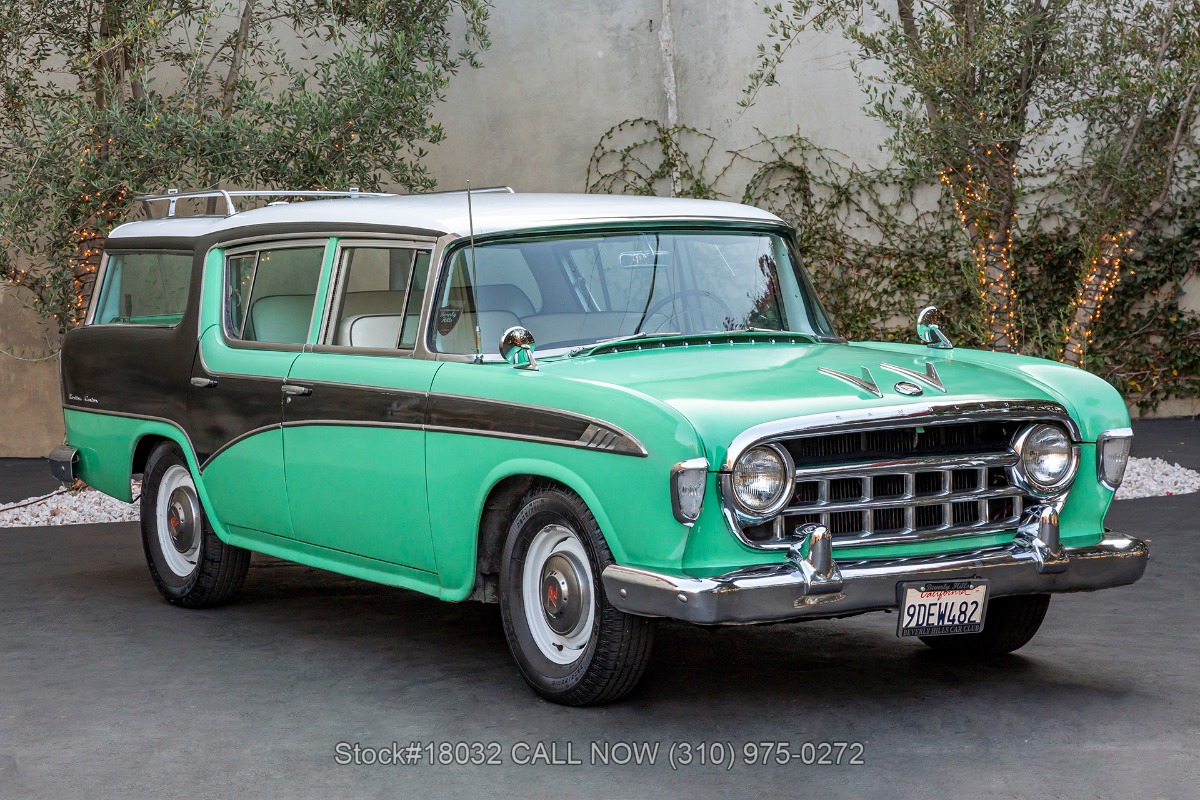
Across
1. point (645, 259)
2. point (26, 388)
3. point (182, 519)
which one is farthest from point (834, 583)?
point (26, 388)

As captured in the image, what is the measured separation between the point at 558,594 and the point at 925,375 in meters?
1.44

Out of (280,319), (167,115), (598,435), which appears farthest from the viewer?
(167,115)

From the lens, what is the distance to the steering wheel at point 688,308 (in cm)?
568

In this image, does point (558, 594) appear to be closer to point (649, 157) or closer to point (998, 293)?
point (998, 293)

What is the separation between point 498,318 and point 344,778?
1835 millimetres

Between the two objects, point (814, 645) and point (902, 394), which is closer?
point (902, 394)

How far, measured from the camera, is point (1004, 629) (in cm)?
578

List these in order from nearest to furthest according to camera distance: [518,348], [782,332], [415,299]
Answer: [518,348] → [415,299] → [782,332]

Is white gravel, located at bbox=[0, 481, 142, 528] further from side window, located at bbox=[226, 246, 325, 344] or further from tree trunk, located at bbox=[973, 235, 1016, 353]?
tree trunk, located at bbox=[973, 235, 1016, 353]

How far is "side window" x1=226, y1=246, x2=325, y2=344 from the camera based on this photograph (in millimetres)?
6445

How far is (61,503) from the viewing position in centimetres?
1078

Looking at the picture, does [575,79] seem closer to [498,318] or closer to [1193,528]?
[1193,528]

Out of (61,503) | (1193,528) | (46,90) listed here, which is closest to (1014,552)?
(1193,528)

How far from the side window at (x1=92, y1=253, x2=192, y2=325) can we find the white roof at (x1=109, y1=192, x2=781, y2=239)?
0.95 metres
